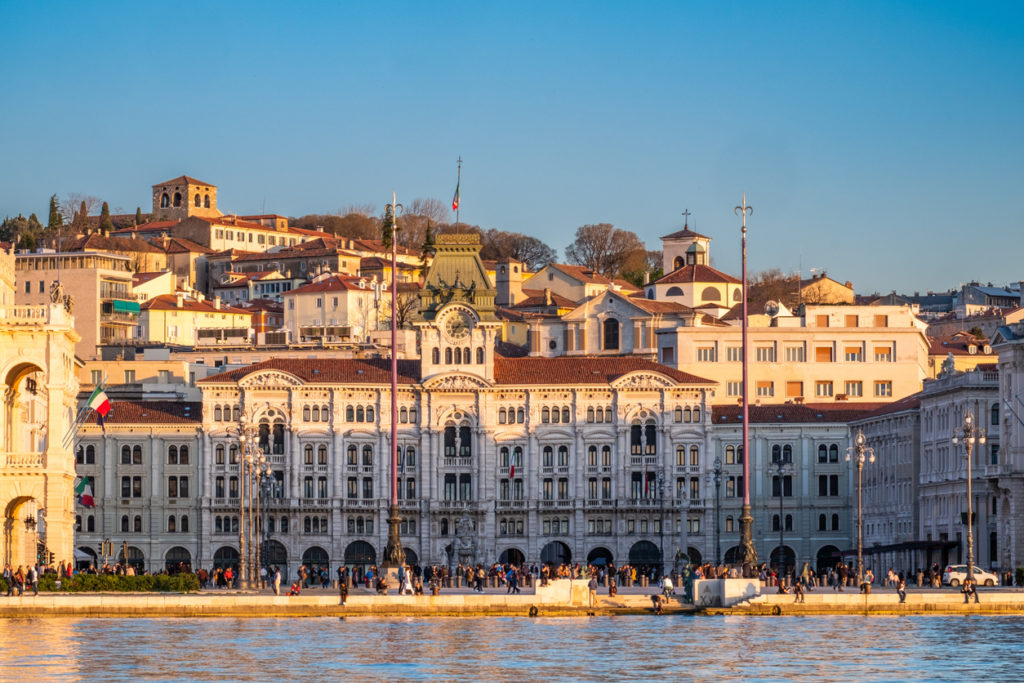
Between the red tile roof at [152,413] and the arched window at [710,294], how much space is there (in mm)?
40837

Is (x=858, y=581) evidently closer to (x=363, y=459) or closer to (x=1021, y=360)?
(x=1021, y=360)

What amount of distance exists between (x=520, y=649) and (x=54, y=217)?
137 meters

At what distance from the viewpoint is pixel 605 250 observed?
183000 mm

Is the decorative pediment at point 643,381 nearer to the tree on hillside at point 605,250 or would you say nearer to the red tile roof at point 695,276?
the red tile roof at point 695,276

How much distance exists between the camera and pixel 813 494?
386 feet

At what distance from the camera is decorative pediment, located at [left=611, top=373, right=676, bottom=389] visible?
116312 mm

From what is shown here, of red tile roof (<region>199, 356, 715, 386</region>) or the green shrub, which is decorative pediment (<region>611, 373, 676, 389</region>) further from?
the green shrub

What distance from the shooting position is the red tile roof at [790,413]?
118 meters

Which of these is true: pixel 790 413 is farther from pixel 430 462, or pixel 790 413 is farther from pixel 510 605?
pixel 510 605

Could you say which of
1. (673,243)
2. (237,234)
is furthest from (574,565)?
(237,234)

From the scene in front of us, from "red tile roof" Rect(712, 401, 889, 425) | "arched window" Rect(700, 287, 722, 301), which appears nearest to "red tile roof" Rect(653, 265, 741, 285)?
"arched window" Rect(700, 287, 722, 301)

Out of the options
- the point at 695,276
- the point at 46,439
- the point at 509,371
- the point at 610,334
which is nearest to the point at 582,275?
the point at 695,276

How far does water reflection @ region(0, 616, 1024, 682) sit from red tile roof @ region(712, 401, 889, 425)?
149 feet

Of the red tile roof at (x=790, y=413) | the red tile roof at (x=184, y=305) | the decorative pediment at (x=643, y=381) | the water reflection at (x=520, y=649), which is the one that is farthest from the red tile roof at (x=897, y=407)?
the red tile roof at (x=184, y=305)
